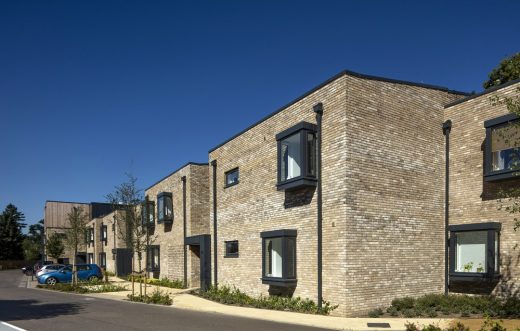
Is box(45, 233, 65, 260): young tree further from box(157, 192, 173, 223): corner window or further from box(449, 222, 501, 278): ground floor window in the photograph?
box(449, 222, 501, 278): ground floor window

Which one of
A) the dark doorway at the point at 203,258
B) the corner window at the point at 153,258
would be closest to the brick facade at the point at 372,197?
the dark doorway at the point at 203,258

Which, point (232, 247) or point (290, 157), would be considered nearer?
point (290, 157)

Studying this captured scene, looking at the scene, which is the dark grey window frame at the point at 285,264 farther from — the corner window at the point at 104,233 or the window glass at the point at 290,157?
the corner window at the point at 104,233

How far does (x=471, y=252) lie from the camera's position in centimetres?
1362

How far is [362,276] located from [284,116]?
650 cm

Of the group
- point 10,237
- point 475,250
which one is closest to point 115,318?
point 475,250

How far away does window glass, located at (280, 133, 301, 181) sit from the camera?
590 inches

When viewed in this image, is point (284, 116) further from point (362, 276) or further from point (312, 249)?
point (362, 276)

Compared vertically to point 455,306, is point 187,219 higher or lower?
higher

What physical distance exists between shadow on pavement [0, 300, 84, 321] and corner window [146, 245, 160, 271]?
10.4m

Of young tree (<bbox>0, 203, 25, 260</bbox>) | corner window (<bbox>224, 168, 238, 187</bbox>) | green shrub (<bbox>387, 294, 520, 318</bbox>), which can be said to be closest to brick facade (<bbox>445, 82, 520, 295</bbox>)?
green shrub (<bbox>387, 294, 520, 318</bbox>)

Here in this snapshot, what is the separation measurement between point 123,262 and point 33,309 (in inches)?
878

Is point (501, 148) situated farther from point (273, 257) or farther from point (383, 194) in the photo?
point (273, 257)

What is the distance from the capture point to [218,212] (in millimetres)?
21062
